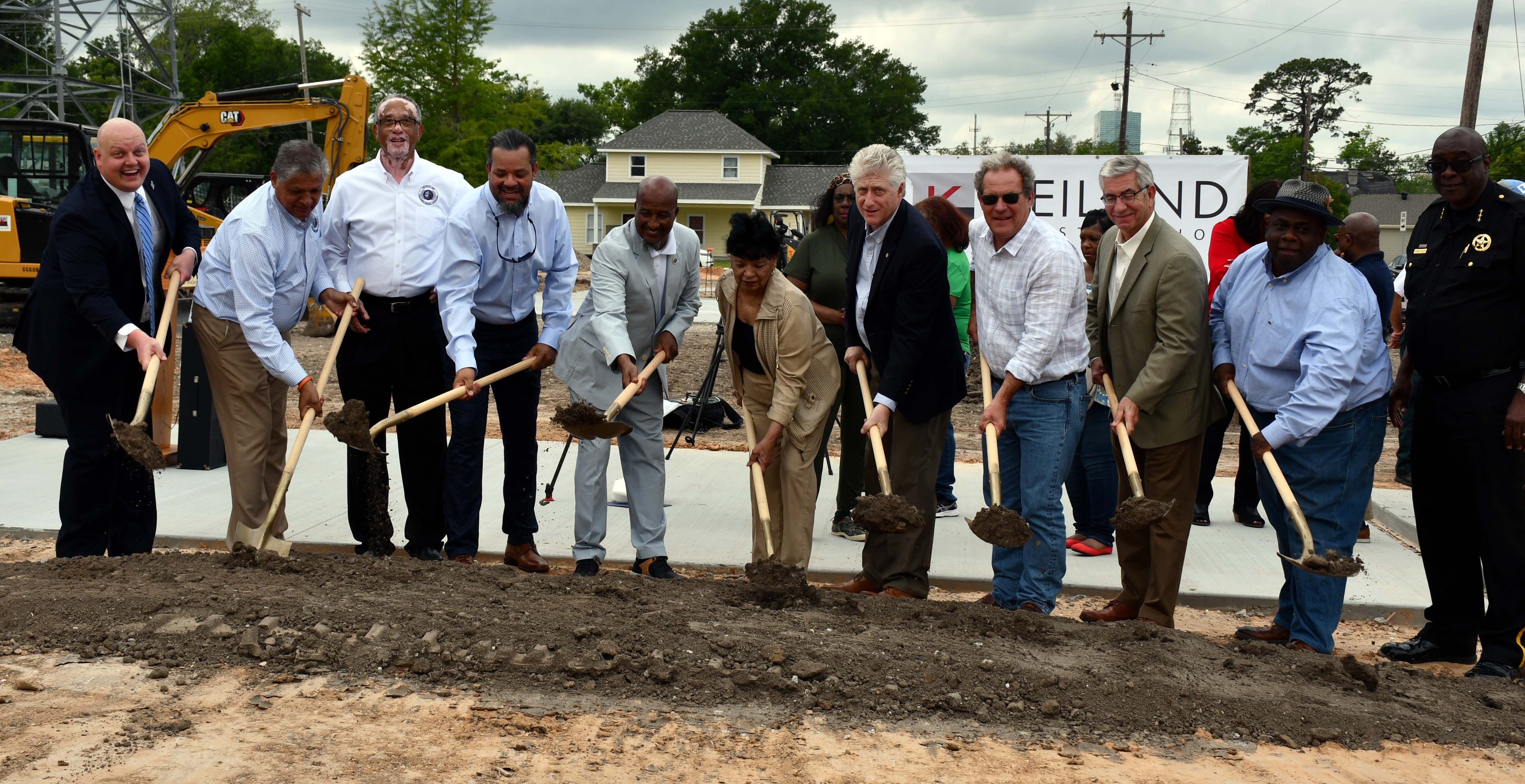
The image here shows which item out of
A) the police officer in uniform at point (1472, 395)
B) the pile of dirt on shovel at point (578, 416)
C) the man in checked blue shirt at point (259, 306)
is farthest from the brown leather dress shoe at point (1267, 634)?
the man in checked blue shirt at point (259, 306)

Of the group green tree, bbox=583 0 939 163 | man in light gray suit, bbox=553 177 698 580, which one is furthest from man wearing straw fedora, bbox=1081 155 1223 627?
green tree, bbox=583 0 939 163

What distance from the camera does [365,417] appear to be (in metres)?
5.09

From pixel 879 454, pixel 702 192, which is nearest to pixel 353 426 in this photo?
pixel 879 454

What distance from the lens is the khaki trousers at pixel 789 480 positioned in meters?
5.22

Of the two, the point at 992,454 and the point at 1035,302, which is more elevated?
the point at 1035,302

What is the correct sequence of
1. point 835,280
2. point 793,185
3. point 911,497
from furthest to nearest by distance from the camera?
point 793,185 → point 835,280 → point 911,497

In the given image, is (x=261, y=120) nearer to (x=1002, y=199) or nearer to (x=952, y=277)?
(x=952, y=277)

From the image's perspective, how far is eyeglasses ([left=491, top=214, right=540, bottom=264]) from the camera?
5387 mm

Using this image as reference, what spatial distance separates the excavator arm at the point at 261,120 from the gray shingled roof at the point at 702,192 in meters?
30.9

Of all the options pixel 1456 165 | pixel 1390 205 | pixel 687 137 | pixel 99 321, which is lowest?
pixel 99 321

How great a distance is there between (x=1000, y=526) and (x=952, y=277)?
8.76 ft

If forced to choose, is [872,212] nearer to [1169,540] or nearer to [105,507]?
[1169,540]

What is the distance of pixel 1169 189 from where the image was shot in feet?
35.1

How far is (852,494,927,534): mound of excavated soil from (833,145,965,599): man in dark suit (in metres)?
0.13
